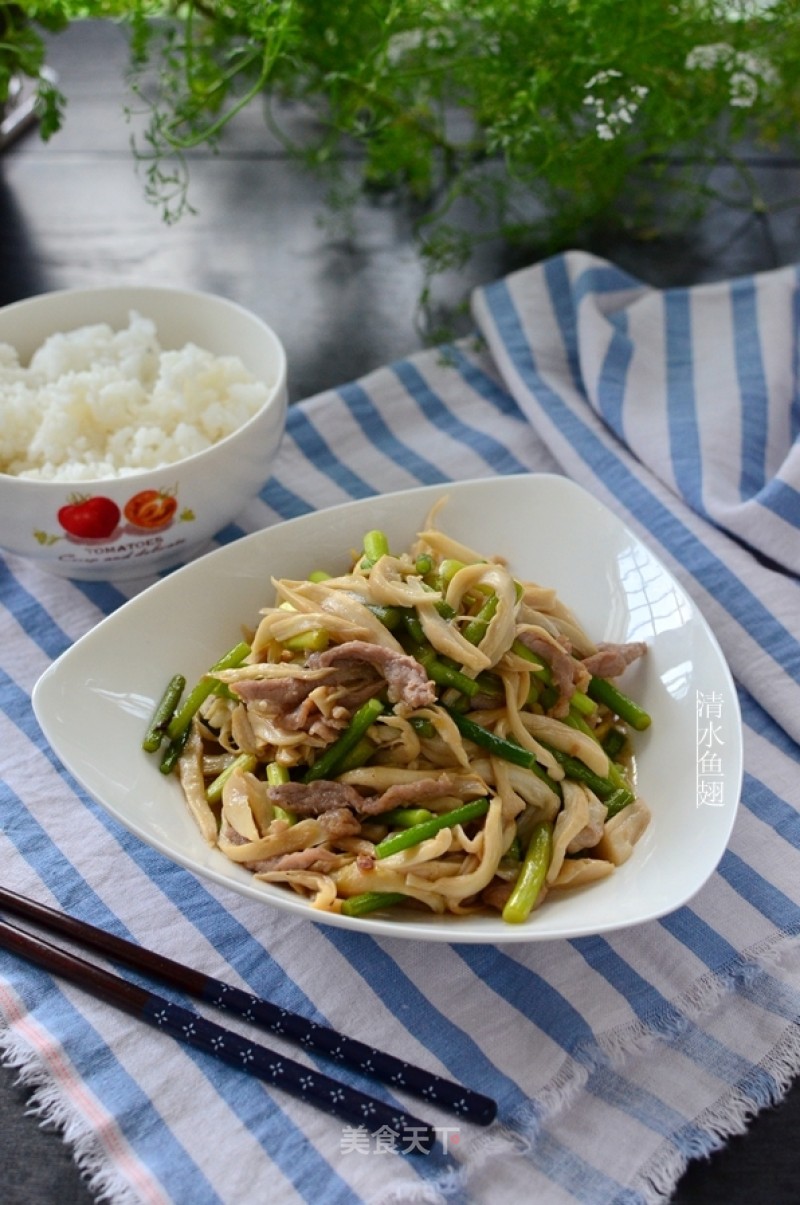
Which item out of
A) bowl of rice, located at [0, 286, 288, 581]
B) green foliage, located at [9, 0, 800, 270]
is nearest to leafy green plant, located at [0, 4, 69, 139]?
green foliage, located at [9, 0, 800, 270]

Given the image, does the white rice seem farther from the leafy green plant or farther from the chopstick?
the chopstick

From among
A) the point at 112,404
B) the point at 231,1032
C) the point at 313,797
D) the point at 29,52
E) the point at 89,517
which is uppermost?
the point at 29,52

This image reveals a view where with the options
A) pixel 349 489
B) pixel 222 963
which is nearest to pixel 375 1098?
pixel 222 963

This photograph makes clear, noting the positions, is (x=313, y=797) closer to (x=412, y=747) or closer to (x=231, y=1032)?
(x=412, y=747)

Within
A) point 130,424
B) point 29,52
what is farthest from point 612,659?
point 29,52

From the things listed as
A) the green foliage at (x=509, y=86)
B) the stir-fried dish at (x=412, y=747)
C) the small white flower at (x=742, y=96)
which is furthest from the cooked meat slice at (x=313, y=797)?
the small white flower at (x=742, y=96)
